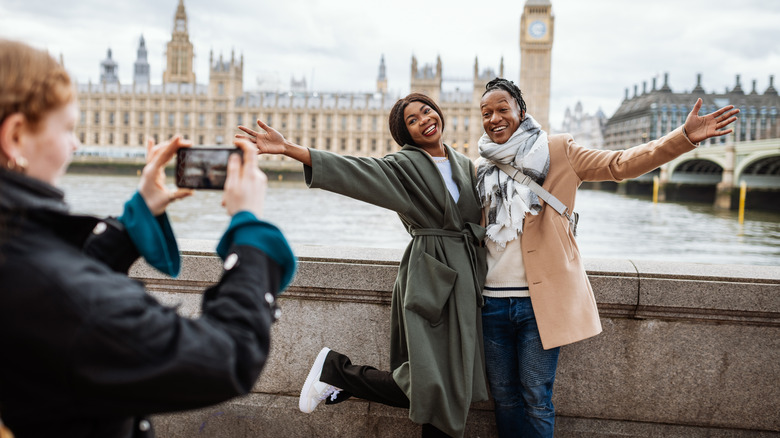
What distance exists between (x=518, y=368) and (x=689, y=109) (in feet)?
240

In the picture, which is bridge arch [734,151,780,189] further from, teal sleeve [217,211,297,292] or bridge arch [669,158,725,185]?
teal sleeve [217,211,297,292]

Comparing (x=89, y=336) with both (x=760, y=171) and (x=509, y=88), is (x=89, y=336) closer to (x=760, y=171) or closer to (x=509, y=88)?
(x=509, y=88)

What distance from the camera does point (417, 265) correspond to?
1674mm

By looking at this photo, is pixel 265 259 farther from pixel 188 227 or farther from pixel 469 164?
pixel 188 227

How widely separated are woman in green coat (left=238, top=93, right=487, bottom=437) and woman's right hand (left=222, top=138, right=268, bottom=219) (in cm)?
75

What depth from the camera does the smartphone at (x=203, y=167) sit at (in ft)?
2.98

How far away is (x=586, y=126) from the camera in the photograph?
329ft

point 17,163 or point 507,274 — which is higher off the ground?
point 17,163

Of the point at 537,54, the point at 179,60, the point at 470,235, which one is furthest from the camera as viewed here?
the point at 179,60

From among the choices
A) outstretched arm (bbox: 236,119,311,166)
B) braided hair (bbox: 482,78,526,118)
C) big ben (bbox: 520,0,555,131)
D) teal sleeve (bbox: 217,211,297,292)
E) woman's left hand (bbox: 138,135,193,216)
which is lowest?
teal sleeve (bbox: 217,211,297,292)

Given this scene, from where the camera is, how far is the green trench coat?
1.60 m

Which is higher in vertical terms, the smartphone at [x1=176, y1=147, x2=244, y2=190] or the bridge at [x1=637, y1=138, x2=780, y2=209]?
the bridge at [x1=637, y1=138, x2=780, y2=209]

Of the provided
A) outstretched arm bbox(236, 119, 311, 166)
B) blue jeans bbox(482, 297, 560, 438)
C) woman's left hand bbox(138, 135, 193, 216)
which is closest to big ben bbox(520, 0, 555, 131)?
→ blue jeans bbox(482, 297, 560, 438)

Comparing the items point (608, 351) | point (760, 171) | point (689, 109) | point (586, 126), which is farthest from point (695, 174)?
point (586, 126)
